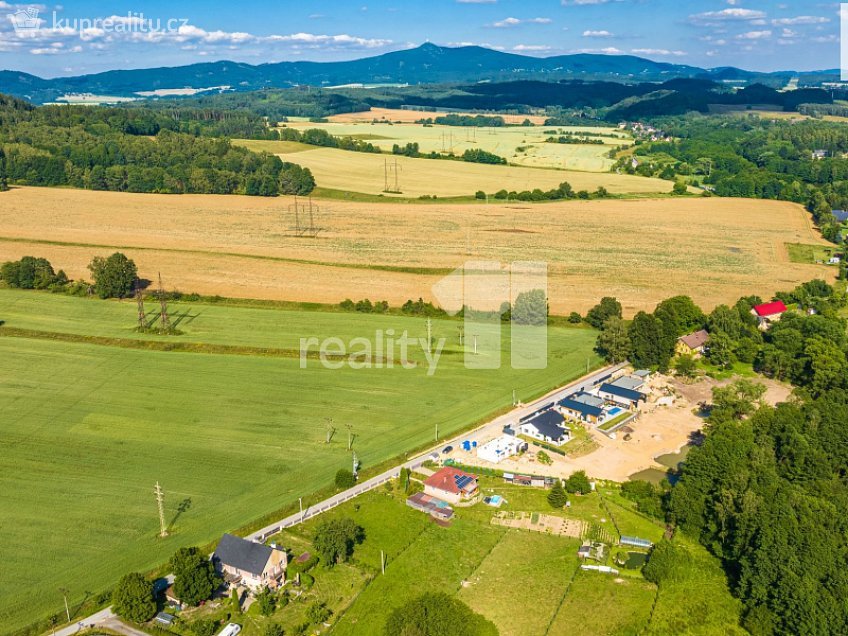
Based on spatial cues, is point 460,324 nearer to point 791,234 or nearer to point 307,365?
point 307,365

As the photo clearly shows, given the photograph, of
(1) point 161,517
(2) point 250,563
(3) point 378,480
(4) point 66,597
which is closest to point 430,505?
(3) point 378,480

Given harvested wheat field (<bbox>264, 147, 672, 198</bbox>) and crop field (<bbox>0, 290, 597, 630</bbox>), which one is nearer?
crop field (<bbox>0, 290, 597, 630</bbox>)

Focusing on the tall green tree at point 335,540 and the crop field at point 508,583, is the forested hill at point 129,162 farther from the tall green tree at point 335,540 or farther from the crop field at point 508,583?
the tall green tree at point 335,540

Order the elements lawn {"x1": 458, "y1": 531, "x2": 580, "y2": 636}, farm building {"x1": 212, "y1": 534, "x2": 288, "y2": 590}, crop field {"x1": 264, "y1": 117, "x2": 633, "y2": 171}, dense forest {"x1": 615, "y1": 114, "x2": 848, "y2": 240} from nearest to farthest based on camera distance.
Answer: lawn {"x1": 458, "y1": 531, "x2": 580, "y2": 636}
farm building {"x1": 212, "y1": 534, "x2": 288, "y2": 590}
dense forest {"x1": 615, "y1": 114, "x2": 848, "y2": 240}
crop field {"x1": 264, "y1": 117, "x2": 633, "y2": 171}

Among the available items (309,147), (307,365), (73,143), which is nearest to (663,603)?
(307,365)

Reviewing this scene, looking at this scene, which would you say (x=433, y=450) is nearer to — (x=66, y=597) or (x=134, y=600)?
(x=134, y=600)

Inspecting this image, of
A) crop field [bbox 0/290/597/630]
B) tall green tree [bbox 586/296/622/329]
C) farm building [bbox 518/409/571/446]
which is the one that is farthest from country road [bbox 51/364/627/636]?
tall green tree [bbox 586/296/622/329]

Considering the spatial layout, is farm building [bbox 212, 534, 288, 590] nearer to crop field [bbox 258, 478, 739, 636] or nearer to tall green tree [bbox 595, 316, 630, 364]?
crop field [bbox 258, 478, 739, 636]

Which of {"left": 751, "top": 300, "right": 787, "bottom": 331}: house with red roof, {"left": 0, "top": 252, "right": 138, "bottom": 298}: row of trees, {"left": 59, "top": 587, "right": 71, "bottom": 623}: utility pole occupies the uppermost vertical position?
{"left": 0, "top": 252, "right": 138, "bottom": 298}: row of trees
